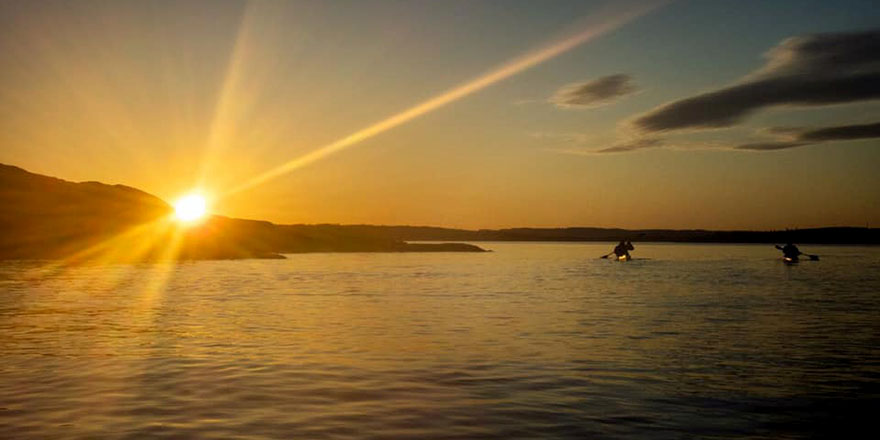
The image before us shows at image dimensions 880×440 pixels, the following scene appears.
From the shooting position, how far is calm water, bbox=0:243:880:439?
1488cm

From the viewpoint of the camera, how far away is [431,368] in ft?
71.7

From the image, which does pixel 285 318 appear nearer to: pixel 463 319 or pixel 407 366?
pixel 463 319

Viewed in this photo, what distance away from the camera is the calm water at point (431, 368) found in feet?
48.8

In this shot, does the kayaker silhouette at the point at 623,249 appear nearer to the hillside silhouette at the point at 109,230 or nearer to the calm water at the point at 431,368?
the hillside silhouette at the point at 109,230

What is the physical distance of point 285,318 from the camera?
35.9 metres

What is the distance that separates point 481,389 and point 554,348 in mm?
8265

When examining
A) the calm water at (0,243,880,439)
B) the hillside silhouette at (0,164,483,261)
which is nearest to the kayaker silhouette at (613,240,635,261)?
the hillside silhouette at (0,164,483,261)

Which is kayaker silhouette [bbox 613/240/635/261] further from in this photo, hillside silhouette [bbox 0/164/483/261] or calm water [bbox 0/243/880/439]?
calm water [bbox 0/243/880/439]

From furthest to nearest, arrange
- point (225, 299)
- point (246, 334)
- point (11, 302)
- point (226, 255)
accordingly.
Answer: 1. point (226, 255)
2. point (225, 299)
3. point (11, 302)
4. point (246, 334)

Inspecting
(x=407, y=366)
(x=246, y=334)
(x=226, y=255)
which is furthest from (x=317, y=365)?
(x=226, y=255)

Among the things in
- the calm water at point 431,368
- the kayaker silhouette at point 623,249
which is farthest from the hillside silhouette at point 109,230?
the calm water at point 431,368

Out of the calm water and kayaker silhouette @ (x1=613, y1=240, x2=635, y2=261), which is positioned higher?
kayaker silhouette @ (x1=613, y1=240, x2=635, y2=261)

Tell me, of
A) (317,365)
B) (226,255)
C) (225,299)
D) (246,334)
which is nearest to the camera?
(317,365)

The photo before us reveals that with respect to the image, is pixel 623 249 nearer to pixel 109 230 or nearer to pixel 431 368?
pixel 109 230
